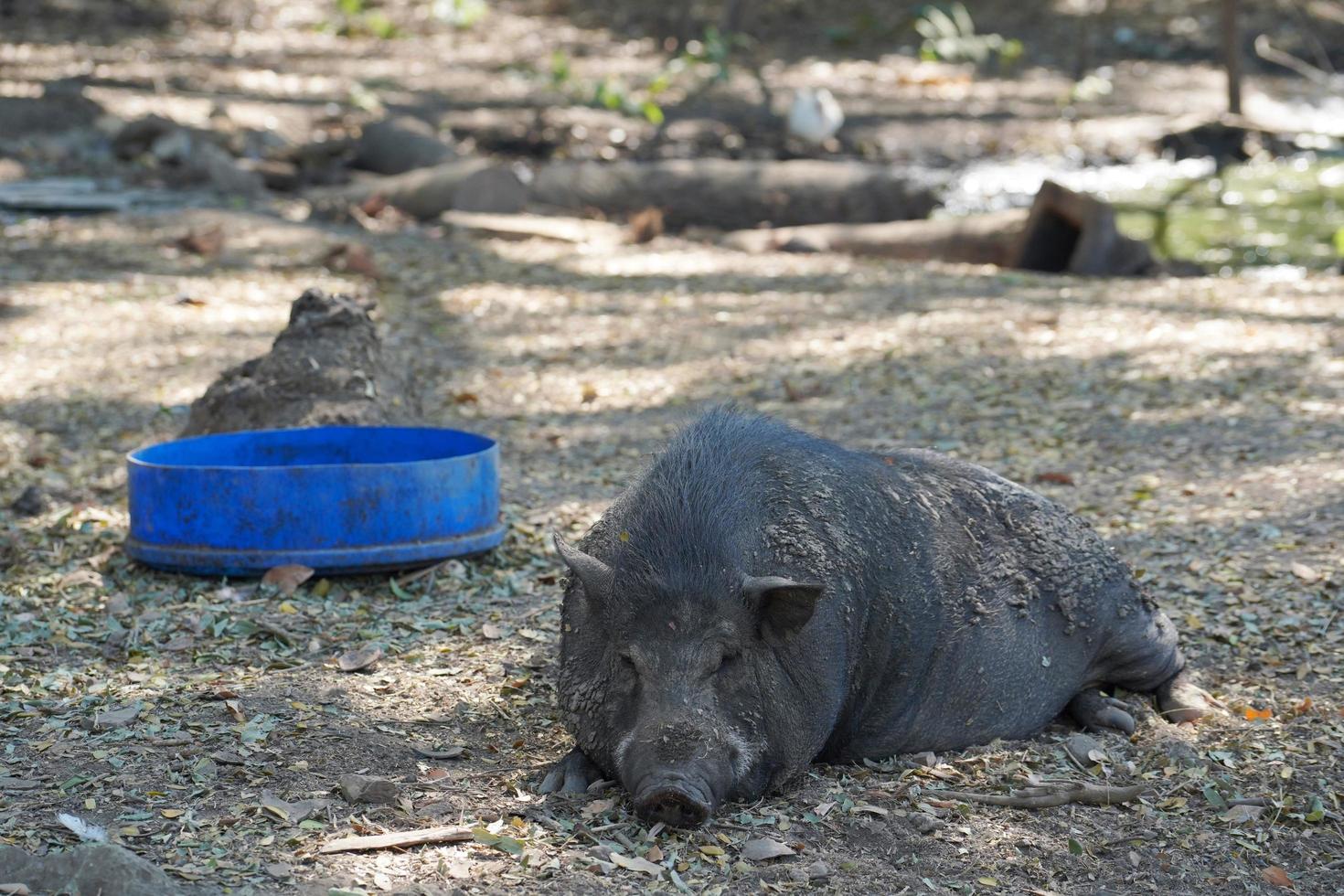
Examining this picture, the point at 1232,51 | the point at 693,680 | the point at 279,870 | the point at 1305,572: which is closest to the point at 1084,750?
the point at 693,680

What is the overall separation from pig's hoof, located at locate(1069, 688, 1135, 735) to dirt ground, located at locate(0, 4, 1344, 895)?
0.09m

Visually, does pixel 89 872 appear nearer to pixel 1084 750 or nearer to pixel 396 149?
pixel 1084 750

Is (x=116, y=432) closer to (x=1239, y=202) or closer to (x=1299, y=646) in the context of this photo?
(x=1299, y=646)

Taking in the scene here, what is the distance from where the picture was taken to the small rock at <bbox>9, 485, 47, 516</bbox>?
6438mm

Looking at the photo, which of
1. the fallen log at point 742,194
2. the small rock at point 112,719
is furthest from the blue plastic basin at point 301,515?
the fallen log at point 742,194

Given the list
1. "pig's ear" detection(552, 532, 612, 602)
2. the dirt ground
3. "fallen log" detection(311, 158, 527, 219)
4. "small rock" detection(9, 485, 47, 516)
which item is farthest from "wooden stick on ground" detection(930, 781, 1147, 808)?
"fallen log" detection(311, 158, 527, 219)

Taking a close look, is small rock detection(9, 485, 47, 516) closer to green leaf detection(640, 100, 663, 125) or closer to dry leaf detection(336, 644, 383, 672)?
dry leaf detection(336, 644, 383, 672)

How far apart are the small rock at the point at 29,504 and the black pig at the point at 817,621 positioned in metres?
3.10

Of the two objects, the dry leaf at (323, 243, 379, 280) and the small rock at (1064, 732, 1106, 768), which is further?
the dry leaf at (323, 243, 379, 280)

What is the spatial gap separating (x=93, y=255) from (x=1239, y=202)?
1169cm

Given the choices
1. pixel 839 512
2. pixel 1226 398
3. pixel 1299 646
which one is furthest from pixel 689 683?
pixel 1226 398

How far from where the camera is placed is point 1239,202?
16.8 m

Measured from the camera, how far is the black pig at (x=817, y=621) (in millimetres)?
3924

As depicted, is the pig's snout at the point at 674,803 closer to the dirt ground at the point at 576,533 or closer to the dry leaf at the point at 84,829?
the dirt ground at the point at 576,533
